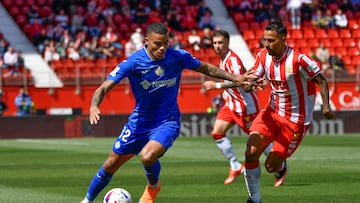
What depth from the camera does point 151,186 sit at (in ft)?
39.6

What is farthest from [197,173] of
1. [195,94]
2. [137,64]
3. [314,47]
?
[314,47]

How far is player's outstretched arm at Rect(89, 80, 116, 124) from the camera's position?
33.8 feet

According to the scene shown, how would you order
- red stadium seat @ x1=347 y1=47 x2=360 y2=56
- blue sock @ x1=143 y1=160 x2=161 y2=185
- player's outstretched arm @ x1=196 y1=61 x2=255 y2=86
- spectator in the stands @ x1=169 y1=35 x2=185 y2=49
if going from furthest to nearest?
red stadium seat @ x1=347 y1=47 x2=360 y2=56, spectator in the stands @ x1=169 y1=35 x2=185 y2=49, player's outstretched arm @ x1=196 y1=61 x2=255 y2=86, blue sock @ x1=143 y1=160 x2=161 y2=185

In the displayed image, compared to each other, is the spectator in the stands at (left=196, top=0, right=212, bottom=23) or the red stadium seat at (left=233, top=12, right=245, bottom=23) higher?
the spectator in the stands at (left=196, top=0, right=212, bottom=23)

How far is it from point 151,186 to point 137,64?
1670mm

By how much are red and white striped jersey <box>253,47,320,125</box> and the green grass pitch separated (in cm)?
122

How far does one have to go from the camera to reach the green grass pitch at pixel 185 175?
13.5 m

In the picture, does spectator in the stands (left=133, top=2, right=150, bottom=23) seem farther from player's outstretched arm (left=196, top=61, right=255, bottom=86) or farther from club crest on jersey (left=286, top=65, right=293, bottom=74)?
player's outstretched arm (left=196, top=61, right=255, bottom=86)

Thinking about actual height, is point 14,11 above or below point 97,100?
below

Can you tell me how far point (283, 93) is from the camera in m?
12.8

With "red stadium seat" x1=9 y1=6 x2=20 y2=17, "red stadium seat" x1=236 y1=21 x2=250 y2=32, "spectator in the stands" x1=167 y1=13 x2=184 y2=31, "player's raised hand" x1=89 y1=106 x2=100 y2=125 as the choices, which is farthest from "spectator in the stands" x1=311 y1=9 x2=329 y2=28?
"player's raised hand" x1=89 y1=106 x2=100 y2=125

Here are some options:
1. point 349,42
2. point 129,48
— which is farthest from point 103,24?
point 349,42

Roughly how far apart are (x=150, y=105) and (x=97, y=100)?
3.25 feet

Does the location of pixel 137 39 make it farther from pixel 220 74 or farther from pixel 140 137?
pixel 140 137
